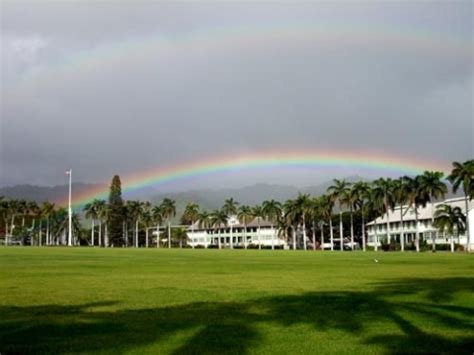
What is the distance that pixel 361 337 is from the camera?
41.2 feet

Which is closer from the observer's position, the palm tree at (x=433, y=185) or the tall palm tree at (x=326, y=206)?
the palm tree at (x=433, y=185)

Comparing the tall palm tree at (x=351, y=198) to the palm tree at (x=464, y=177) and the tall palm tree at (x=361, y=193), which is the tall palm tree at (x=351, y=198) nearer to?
the tall palm tree at (x=361, y=193)

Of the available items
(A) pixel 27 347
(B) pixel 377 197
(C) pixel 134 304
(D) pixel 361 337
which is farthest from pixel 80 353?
(B) pixel 377 197

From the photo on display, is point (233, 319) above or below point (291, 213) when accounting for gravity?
below

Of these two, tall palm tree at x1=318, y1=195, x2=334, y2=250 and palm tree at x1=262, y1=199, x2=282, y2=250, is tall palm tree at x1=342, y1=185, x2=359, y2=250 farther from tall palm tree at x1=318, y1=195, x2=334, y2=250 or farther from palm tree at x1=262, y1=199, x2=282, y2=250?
palm tree at x1=262, y1=199, x2=282, y2=250

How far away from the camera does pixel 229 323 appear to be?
14344mm

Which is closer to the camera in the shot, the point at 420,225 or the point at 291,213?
the point at 420,225

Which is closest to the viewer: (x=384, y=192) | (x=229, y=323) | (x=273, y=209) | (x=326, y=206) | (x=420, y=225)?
(x=229, y=323)

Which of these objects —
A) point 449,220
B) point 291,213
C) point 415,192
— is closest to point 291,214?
point 291,213

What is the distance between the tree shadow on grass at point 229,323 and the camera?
37.8ft

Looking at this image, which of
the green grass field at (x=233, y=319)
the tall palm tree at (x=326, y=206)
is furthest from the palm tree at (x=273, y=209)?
the green grass field at (x=233, y=319)

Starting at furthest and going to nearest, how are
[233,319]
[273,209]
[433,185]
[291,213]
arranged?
[273,209], [291,213], [433,185], [233,319]

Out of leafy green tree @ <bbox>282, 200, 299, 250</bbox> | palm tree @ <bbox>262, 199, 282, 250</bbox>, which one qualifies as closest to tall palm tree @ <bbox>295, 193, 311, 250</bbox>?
leafy green tree @ <bbox>282, 200, 299, 250</bbox>

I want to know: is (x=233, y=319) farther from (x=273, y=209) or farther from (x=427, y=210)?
(x=273, y=209)
